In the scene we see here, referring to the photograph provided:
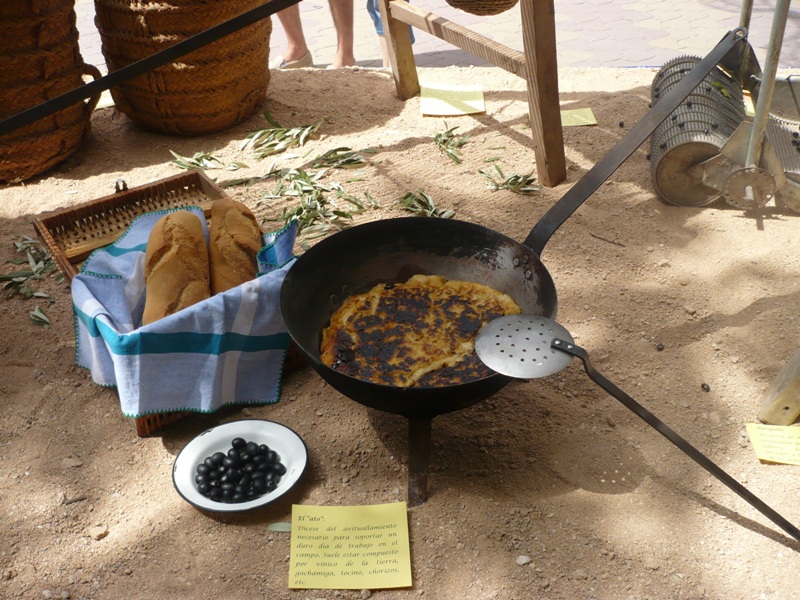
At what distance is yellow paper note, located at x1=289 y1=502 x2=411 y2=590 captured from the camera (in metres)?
1.81

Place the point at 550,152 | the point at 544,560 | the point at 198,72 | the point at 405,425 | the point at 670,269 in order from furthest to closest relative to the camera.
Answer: the point at 198,72, the point at 550,152, the point at 670,269, the point at 405,425, the point at 544,560

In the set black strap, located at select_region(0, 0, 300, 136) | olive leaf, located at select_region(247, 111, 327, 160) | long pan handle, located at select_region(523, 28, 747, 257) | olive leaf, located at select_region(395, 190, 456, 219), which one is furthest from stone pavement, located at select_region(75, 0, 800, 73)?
long pan handle, located at select_region(523, 28, 747, 257)

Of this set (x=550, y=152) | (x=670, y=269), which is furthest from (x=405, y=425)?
(x=550, y=152)

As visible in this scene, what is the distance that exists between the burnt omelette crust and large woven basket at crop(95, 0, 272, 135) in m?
2.27

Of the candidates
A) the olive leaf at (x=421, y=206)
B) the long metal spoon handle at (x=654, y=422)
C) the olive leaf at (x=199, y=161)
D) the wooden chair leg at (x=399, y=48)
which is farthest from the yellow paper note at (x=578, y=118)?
the long metal spoon handle at (x=654, y=422)

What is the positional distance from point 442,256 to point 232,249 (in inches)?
28.1

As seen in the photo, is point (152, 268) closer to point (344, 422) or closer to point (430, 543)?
point (344, 422)

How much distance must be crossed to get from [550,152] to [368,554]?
2262 mm

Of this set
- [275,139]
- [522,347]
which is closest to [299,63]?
[275,139]

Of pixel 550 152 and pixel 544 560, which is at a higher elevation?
pixel 550 152

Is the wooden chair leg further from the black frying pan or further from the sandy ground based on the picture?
the black frying pan

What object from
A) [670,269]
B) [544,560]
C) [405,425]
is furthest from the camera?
[670,269]

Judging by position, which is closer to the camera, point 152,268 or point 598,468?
point 598,468

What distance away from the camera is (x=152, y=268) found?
7.65ft
